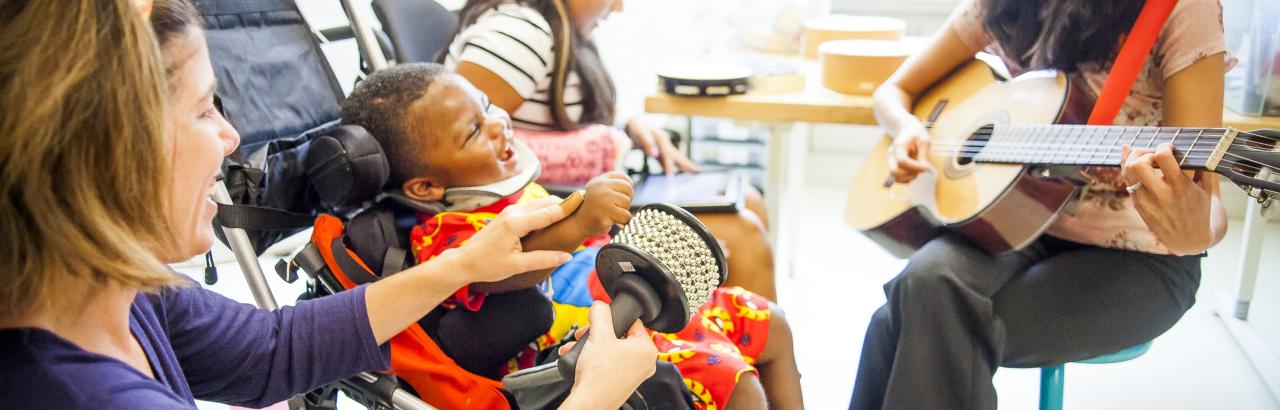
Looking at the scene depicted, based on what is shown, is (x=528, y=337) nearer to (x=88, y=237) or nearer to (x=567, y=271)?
(x=567, y=271)

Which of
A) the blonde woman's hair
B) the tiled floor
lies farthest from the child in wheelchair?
the tiled floor

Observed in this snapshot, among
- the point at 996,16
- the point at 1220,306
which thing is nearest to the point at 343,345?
the point at 996,16

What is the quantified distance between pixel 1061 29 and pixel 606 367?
1.01 m

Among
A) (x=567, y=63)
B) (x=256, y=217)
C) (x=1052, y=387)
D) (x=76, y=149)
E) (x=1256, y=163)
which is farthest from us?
Result: (x=567, y=63)

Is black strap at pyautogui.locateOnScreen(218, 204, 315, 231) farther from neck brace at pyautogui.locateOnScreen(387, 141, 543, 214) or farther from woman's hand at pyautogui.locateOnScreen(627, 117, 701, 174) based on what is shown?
woman's hand at pyautogui.locateOnScreen(627, 117, 701, 174)

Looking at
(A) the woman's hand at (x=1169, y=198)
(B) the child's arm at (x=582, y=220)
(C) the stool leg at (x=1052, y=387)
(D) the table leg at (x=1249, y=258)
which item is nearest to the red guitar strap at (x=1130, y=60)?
(A) the woman's hand at (x=1169, y=198)

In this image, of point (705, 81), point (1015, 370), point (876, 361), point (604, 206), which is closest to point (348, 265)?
point (604, 206)

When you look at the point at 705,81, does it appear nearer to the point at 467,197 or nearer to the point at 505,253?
the point at 467,197

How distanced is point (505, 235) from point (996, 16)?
1.01m

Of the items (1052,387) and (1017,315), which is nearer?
(1017,315)

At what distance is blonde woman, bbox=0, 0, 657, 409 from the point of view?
2.15 feet

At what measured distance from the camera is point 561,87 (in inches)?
75.4

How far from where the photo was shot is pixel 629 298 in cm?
94

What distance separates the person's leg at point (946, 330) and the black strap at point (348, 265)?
0.82 meters
